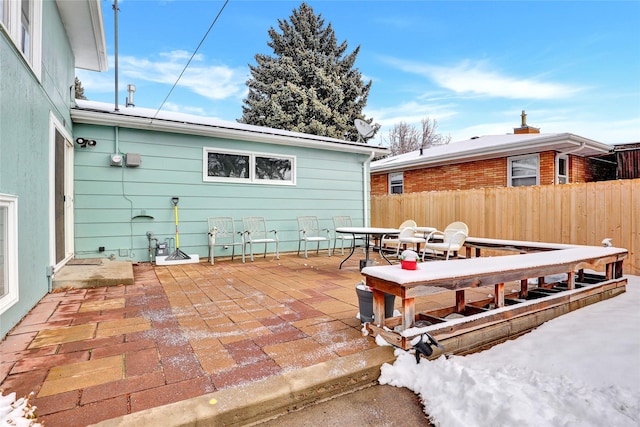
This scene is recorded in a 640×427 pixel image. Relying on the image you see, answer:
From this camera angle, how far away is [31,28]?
3.21 m

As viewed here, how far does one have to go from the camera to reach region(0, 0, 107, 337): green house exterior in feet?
7.82

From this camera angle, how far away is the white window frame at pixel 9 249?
7.67 feet

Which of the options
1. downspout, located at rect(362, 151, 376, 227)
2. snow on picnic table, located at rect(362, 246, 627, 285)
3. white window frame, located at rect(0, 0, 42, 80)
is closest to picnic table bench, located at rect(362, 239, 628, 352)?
snow on picnic table, located at rect(362, 246, 627, 285)

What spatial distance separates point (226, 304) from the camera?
325cm

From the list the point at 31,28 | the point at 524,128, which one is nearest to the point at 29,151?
the point at 31,28

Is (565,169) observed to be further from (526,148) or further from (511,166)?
(526,148)

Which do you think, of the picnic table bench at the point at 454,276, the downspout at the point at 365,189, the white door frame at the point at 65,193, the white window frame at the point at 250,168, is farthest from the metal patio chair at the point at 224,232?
the picnic table bench at the point at 454,276

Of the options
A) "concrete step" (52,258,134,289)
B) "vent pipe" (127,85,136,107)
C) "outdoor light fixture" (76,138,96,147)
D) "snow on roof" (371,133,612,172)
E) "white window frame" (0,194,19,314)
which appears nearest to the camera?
"white window frame" (0,194,19,314)

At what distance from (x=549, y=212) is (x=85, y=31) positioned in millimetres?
7906

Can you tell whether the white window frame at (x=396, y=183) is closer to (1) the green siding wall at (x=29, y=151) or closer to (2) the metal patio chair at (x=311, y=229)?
(2) the metal patio chair at (x=311, y=229)

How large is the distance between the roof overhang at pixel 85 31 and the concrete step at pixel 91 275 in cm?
340

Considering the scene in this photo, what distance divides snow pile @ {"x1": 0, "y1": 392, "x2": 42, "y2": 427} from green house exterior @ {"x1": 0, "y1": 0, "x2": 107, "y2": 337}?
1006 millimetres

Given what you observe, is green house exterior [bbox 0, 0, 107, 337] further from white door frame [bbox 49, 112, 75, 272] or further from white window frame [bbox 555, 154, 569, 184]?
white window frame [bbox 555, 154, 569, 184]

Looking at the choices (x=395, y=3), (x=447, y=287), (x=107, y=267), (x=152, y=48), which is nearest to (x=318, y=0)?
(x=395, y=3)
